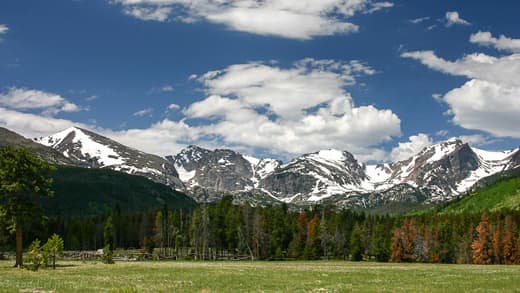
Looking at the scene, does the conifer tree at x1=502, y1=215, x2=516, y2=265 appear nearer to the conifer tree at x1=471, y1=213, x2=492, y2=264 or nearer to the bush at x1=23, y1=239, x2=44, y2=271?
the conifer tree at x1=471, y1=213, x2=492, y2=264

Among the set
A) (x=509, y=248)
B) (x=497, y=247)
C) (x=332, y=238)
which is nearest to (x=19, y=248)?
(x=332, y=238)

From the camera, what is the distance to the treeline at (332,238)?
14688 cm

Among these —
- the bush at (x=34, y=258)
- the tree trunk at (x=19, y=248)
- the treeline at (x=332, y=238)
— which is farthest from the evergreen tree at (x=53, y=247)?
the treeline at (x=332, y=238)

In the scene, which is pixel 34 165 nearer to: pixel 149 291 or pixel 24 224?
pixel 24 224

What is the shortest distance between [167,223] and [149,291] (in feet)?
471

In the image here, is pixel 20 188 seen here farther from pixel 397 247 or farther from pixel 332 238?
pixel 397 247

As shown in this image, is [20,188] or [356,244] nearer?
[20,188]

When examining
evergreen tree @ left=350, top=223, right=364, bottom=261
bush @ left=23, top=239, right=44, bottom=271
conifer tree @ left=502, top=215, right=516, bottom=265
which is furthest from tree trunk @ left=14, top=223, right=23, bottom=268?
conifer tree @ left=502, top=215, right=516, bottom=265

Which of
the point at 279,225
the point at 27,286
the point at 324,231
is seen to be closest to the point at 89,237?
the point at 279,225

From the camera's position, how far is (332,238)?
158875 mm

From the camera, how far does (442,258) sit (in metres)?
150

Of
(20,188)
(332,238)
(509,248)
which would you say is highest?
(20,188)

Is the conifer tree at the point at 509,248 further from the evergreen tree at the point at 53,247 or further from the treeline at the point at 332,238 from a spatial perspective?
the evergreen tree at the point at 53,247

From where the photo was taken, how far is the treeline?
14688 cm
